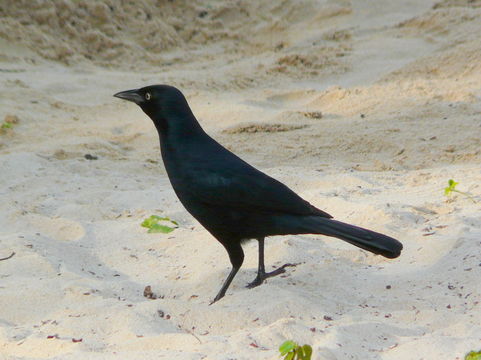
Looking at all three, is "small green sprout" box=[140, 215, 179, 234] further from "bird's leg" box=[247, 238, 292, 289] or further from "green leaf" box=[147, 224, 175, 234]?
"bird's leg" box=[247, 238, 292, 289]

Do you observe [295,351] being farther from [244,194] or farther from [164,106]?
[164,106]

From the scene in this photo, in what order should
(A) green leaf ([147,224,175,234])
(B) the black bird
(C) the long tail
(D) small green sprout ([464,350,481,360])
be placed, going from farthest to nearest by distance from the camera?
(A) green leaf ([147,224,175,234]) → (B) the black bird → (C) the long tail → (D) small green sprout ([464,350,481,360])

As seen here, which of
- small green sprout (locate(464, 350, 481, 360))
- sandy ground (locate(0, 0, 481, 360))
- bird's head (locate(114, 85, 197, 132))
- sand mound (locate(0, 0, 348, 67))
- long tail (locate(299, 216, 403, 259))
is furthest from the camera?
sand mound (locate(0, 0, 348, 67))

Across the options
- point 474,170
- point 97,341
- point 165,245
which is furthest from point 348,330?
point 474,170

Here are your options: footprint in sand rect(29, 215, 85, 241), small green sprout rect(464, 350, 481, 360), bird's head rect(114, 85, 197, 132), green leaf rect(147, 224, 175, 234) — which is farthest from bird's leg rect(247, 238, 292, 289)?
small green sprout rect(464, 350, 481, 360)

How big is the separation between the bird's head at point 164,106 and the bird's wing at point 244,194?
1.23 feet

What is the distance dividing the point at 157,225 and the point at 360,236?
5.15 feet

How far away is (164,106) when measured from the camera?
4480 mm

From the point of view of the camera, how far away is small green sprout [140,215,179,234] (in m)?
5.14

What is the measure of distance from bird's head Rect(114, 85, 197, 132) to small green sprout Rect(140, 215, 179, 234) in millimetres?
832

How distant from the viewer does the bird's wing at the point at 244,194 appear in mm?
4141

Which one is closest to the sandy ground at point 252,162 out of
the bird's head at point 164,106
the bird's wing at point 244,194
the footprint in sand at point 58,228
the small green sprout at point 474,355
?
the footprint in sand at point 58,228

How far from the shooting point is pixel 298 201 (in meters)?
4.15

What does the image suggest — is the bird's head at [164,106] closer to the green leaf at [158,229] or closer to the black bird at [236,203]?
the black bird at [236,203]
